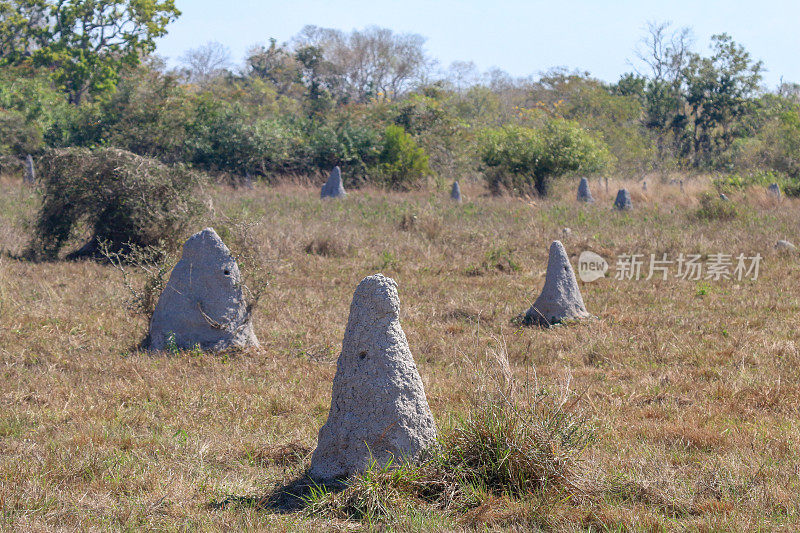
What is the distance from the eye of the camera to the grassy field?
355cm

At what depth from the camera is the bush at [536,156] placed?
22453 mm

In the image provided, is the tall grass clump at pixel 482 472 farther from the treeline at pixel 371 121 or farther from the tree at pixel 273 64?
the tree at pixel 273 64

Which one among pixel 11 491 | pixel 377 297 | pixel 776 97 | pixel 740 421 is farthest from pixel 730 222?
pixel 776 97

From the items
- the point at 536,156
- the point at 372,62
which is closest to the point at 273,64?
the point at 372,62

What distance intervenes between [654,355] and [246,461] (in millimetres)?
4020

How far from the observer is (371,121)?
27.8 metres

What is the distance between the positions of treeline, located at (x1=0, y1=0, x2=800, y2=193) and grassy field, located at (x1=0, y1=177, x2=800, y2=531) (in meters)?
7.58

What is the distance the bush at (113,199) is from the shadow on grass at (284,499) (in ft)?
25.3

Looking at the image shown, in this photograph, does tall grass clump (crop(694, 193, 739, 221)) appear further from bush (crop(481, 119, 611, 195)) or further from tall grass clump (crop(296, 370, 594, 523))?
tall grass clump (crop(296, 370, 594, 523))

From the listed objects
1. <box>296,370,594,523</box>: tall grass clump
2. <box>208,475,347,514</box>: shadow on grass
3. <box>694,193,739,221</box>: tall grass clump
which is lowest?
<box>208,475,347,514</box>: shadow on grass

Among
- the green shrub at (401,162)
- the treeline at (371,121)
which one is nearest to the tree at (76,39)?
the treeline at (371,121)

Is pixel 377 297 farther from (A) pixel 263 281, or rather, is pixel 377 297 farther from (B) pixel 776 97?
(B) pixel 776 97

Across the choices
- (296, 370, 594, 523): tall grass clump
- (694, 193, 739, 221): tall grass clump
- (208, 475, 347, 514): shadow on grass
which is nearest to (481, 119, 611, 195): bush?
(694, 193, 739, 221): tall grass clump

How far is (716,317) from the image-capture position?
8117mm
